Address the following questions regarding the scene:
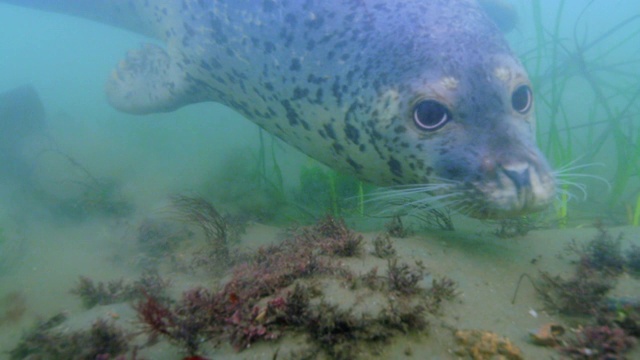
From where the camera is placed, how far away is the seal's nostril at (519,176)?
6.67 feet

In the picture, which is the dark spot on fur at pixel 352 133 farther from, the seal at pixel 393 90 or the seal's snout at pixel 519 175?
the seal's snout at pixel 519 175

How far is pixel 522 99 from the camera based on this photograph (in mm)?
2436

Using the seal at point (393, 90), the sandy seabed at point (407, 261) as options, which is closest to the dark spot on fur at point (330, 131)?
the seal at point (393, 90)

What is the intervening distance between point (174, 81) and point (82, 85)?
1815 centimetres

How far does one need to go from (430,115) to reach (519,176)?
62cm

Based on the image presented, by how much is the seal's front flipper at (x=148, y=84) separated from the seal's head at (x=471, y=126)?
2895 mm

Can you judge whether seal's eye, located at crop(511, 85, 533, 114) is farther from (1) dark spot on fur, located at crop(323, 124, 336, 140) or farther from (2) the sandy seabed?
(1) dark spot on fur, located at crop(323, 124, 336, 140)

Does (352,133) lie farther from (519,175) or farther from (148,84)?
(148,84)

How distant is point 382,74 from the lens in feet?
8.34

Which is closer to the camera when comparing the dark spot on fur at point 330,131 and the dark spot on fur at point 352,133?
the dark spot on fur at point 352,133

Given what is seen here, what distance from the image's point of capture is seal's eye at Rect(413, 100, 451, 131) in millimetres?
2336

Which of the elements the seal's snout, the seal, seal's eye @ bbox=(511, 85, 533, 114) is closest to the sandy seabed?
the seal

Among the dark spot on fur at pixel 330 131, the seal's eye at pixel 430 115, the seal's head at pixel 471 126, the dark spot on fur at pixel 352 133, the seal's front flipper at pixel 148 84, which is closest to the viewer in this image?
the seal's head at pixel 471 126

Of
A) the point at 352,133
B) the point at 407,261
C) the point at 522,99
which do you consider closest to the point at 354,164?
the point at 352,133
